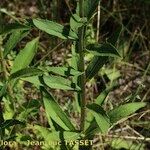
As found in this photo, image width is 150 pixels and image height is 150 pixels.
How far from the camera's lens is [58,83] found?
2.08m

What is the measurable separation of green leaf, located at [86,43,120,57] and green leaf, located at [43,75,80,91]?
25 cm

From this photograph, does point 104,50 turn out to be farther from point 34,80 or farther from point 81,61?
point 34,80

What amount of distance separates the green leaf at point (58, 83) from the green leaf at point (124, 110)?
23 centimetres

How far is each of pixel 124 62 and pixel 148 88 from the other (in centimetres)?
29

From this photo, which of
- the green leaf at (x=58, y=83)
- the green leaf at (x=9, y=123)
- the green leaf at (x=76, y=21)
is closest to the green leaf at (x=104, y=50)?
the green leaf at (x=76, y=21)

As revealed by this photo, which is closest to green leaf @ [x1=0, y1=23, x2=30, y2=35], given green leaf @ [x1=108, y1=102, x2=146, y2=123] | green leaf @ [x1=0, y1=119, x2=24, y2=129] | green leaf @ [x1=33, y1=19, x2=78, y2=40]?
green leaf @ [x1=33, y1=19, x2=78, y2=40]

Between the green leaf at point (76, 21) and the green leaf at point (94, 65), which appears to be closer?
the green leaf at point (76, 21)

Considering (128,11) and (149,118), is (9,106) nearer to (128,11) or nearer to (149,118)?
(149,118)

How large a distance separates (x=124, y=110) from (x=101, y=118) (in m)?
0.19

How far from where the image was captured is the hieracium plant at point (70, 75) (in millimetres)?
1875

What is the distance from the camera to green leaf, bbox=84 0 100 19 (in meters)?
1.86

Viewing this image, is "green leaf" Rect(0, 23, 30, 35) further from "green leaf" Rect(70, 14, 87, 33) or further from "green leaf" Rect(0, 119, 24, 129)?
"green leaf" Rect(0, 119, 24, 129)

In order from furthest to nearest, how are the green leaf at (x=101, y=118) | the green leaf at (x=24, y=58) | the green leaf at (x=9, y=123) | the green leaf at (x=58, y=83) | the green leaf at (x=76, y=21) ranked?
the green leaf at (x=24, y=58) → the green leaf at (x=9, y=123) → the green leaf at (x=58, y=83) → the green leaf at (x=101, y=118) → the green leaf at (x=76, y=21)

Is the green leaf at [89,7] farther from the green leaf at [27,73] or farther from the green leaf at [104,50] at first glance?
the green leaf at [27,73]
